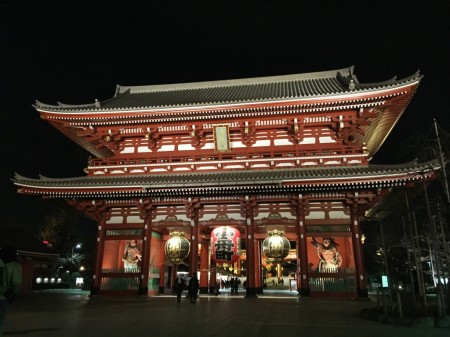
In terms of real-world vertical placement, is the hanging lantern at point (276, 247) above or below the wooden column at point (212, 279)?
above

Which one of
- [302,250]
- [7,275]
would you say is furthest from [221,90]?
[7,275]

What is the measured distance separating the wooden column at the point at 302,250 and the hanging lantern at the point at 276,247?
A: 0.77 metres

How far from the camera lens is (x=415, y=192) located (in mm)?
19766

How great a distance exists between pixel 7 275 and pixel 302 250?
15.0 m

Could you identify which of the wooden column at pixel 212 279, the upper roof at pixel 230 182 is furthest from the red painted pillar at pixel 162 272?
the upper roof at pixel 230 182

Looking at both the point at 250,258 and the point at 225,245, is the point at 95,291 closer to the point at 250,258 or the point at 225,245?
the point at 225,245

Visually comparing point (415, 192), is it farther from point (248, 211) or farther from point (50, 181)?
point (50, 181)

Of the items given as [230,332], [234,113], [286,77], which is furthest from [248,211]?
[286,77]

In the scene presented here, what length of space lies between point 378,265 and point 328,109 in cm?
3815

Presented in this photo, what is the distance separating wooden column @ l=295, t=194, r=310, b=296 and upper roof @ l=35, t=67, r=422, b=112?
A: 781cm

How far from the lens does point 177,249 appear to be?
19.7 meters

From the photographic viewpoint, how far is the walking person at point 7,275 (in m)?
5.96

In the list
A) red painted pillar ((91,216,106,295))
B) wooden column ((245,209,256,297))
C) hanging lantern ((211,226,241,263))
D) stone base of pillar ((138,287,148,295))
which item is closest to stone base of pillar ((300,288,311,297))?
wooden column ((245,209,256,297))

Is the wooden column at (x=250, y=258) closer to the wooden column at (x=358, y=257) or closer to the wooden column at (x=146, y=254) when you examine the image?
the wooden column at (x=358, y=257)
